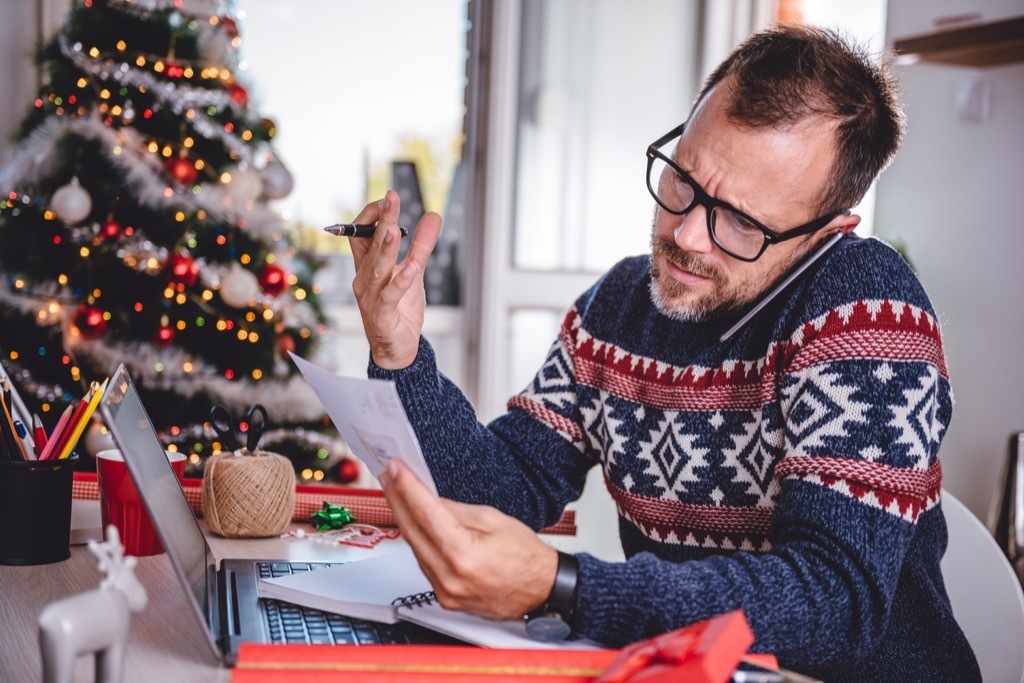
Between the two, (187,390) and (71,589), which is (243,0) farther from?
(71,589)

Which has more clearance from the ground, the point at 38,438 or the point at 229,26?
the point at 229,26

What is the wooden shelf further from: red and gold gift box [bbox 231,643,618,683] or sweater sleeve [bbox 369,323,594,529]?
red and gold gift box [bbox 231,643,618,683]

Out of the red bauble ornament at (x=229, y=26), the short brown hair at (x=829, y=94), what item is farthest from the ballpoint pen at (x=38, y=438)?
the red bauble ornament at (x=229, y=26)

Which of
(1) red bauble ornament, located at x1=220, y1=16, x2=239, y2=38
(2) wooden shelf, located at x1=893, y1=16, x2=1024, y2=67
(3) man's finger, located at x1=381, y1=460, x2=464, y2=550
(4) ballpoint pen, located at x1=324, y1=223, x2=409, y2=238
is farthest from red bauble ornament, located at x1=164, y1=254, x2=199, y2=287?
(3) man's finger, located at x1=381, y1=460, x2=464, y2=550

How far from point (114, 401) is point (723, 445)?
2.09 feet

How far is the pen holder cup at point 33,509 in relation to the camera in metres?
0.93

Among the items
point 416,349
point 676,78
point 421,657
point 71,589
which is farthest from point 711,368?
point 676,78

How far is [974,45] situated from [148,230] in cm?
200

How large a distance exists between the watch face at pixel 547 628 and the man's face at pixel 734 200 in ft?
1.52

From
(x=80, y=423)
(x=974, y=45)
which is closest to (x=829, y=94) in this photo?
(x=80, y=423)

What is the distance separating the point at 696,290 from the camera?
1.11 meters

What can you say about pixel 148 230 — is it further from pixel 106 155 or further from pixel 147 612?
pixel 147 612

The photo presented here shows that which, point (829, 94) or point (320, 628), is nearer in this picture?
point (320, 628)

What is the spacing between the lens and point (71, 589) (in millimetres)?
883
